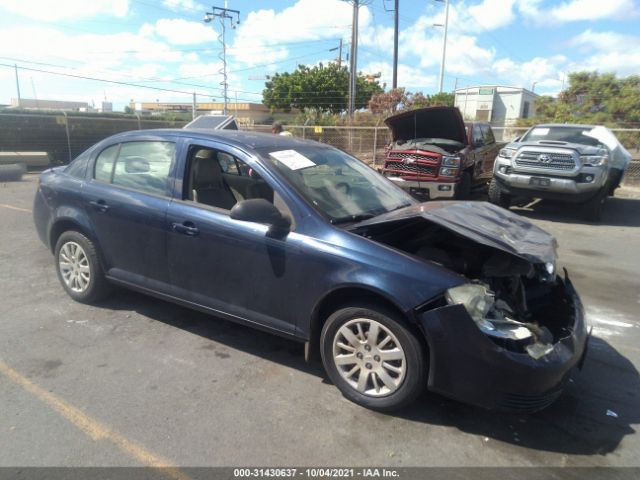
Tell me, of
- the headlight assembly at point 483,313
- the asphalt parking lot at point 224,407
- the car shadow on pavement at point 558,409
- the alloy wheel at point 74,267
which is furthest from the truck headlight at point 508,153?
the alloy wheel at point 74,267

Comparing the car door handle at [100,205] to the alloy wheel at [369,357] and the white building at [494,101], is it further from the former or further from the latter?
the white building at [494,101]

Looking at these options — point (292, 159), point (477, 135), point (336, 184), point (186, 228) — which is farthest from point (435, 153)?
point (186, 228)

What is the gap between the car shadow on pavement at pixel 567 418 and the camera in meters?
2.74

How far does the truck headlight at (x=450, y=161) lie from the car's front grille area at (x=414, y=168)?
0.81 feet

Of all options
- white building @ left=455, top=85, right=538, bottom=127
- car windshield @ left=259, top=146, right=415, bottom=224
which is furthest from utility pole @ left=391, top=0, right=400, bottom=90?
car windshield @ left=259, top=146, right=415, bottom=224

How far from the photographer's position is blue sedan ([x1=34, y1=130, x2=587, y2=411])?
8.81 ft

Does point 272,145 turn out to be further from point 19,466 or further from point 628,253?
point 628,253

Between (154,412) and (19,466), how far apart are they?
72 centimetres

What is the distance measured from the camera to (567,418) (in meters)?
2.97

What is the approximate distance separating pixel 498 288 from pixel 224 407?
1945mm

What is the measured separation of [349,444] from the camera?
266cm

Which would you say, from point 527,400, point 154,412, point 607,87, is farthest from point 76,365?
point 607,87

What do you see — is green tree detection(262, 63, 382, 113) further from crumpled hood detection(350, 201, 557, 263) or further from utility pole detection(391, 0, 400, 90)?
crumpled hood detection(350, 201, 557, 263)

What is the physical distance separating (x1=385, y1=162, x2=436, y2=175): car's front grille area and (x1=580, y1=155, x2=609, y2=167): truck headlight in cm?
268
